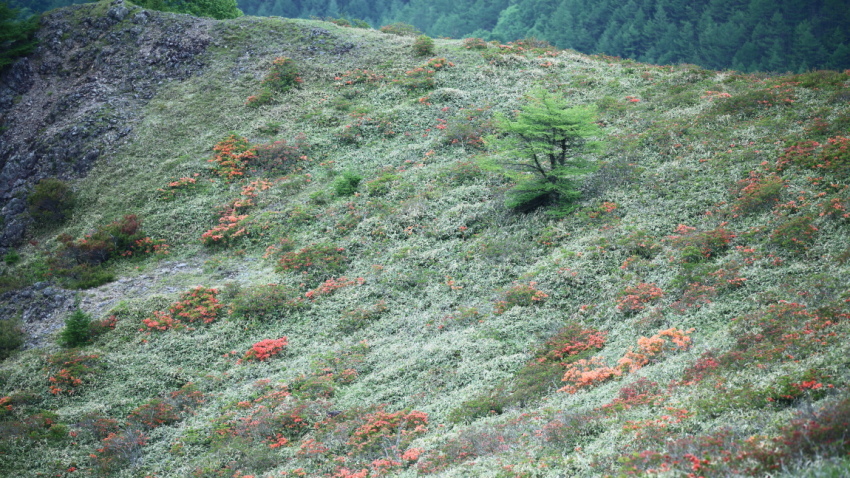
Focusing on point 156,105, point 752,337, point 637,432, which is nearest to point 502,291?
point 752,337

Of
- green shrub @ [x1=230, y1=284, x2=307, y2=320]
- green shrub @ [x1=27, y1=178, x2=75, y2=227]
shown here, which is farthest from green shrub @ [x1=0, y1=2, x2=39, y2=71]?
green shrub @ [x1=230, y1=284, x2=307, y2=320]

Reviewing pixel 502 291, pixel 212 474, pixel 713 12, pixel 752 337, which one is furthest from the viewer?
pixel 713 12

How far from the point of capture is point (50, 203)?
32.8m

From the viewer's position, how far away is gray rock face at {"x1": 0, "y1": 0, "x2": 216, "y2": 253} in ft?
118

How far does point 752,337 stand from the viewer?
11.8 m

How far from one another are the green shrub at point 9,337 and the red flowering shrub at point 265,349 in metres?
10.4

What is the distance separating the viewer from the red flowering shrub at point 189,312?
22.1m

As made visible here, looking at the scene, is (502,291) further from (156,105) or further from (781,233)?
(156,105)

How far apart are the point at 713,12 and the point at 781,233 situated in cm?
8821

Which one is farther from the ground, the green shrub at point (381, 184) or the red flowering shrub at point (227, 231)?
the green shrub at point (381, 184)

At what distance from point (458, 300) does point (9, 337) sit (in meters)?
18.4

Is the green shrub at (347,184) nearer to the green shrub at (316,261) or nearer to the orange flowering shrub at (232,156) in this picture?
the green shrub at (316,261)

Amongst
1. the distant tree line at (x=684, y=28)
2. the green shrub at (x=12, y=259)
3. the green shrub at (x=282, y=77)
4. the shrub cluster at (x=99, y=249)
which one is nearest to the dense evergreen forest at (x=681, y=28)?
the distant tree line at (x=684, y=28)

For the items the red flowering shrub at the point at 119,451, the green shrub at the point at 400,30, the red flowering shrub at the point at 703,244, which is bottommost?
the red flowering shrub at the point at 119,451
